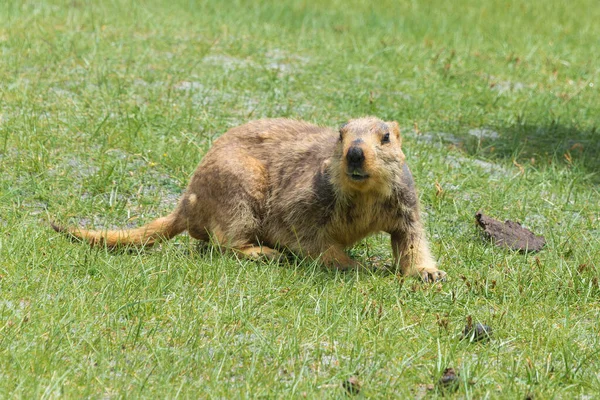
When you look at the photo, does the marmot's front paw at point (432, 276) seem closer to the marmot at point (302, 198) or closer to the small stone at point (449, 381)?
the marmot at point (302, 198)

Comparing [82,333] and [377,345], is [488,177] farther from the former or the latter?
[82,333]

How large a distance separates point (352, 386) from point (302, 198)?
1951 millimetres

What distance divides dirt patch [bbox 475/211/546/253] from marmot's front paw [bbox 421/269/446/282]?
0.71m

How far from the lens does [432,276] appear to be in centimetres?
545

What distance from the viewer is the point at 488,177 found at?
24.2 ft

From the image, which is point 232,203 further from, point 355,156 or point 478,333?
point 478,333

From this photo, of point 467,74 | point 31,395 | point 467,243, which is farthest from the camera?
point 467,74

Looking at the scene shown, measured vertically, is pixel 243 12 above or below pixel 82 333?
below

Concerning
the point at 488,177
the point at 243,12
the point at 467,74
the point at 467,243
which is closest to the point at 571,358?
the point at 467,243

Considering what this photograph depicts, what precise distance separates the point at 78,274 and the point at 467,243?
2.52 meters

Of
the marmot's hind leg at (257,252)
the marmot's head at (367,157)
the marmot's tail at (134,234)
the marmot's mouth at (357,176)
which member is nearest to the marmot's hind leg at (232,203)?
the marmot's hind leg at (257,252)

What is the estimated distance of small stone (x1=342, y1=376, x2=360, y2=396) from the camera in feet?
12.9

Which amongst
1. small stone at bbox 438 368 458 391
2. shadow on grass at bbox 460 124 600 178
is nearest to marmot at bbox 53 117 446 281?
small stone at bbox 438 368 458 391

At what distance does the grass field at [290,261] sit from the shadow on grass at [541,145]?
0.09 ft
